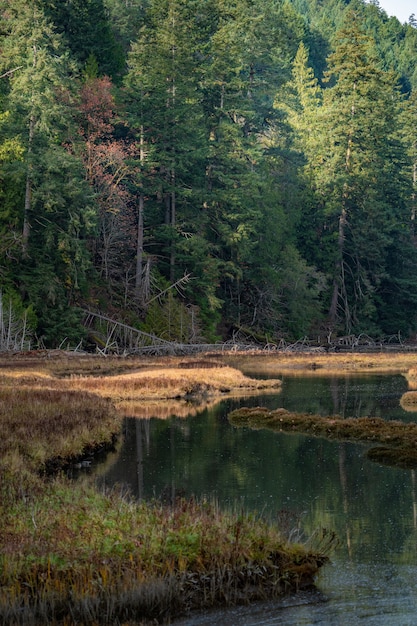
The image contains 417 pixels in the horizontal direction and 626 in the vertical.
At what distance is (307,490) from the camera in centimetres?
1988

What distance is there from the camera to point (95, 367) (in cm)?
4672

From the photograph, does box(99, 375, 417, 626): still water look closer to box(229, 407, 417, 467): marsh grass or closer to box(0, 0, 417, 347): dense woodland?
box(229, 407, 417, 467): marsh grass

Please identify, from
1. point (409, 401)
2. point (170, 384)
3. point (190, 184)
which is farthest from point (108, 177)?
point (409, 401)

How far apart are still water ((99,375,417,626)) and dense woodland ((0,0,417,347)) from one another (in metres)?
26.5

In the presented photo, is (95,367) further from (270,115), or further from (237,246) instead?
(270,115)

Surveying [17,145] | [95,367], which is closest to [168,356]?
[95,367]

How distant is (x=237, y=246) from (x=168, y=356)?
20736 mm

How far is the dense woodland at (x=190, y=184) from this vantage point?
187ft

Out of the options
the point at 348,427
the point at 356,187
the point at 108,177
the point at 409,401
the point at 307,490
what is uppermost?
the point at 356,187

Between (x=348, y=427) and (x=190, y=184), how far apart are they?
1935 inches

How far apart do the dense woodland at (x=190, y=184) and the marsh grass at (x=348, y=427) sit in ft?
85.0

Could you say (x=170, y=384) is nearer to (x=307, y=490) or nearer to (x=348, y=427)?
(x=348, y=427)

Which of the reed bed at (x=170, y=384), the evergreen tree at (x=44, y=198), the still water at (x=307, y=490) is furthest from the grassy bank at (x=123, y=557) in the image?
the evergreen tree at (x=44, y=198)

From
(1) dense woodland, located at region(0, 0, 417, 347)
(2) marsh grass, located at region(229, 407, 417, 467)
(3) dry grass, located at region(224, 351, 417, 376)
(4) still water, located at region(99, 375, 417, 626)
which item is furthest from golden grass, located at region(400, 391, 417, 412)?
(1) dense woodland, located at region(0, 0, 417, 347)
